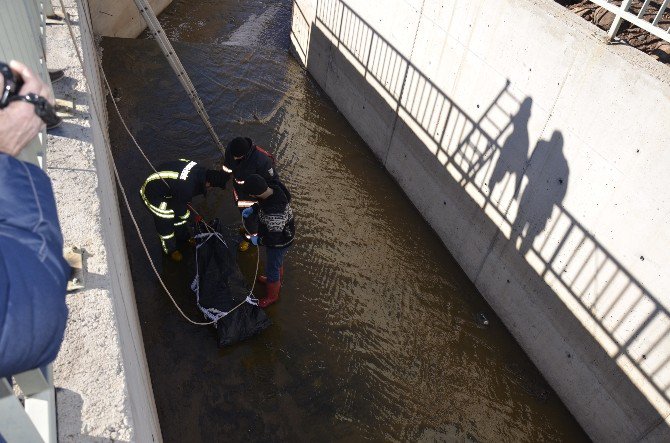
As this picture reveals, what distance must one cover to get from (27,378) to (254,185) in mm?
2700

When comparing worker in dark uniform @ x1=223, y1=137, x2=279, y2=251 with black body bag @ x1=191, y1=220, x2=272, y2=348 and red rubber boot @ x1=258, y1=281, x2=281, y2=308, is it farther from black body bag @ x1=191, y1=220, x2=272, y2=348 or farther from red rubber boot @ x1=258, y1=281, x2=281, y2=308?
red rubber boot @ x1=258, y1=281, x2=281, y2=308

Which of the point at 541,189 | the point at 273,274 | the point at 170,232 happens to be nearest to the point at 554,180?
the point at 541,189

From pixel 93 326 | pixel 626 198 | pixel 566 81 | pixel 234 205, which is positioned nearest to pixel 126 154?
pixel 234 205

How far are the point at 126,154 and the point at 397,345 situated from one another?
4579 mm

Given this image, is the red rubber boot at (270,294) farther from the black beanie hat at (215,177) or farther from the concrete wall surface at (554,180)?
the concrete wall surface at (554,180)

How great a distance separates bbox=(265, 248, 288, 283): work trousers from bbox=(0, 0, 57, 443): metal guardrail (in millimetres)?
2388

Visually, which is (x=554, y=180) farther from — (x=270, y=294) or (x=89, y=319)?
(x=89, y=319)

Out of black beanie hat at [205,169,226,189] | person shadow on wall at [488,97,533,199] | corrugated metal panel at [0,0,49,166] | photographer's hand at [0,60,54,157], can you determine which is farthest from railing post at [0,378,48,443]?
person shadow on wall at [488,97,533,199]

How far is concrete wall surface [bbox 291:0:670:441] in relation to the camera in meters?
3.94

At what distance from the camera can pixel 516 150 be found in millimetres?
5055

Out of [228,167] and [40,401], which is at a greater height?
[40,401]

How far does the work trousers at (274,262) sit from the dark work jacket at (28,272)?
141 inches

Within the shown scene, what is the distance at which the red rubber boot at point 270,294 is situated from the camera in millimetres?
5219

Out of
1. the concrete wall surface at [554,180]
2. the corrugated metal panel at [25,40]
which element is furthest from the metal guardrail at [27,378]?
the concrete wall surface at [554,180]
